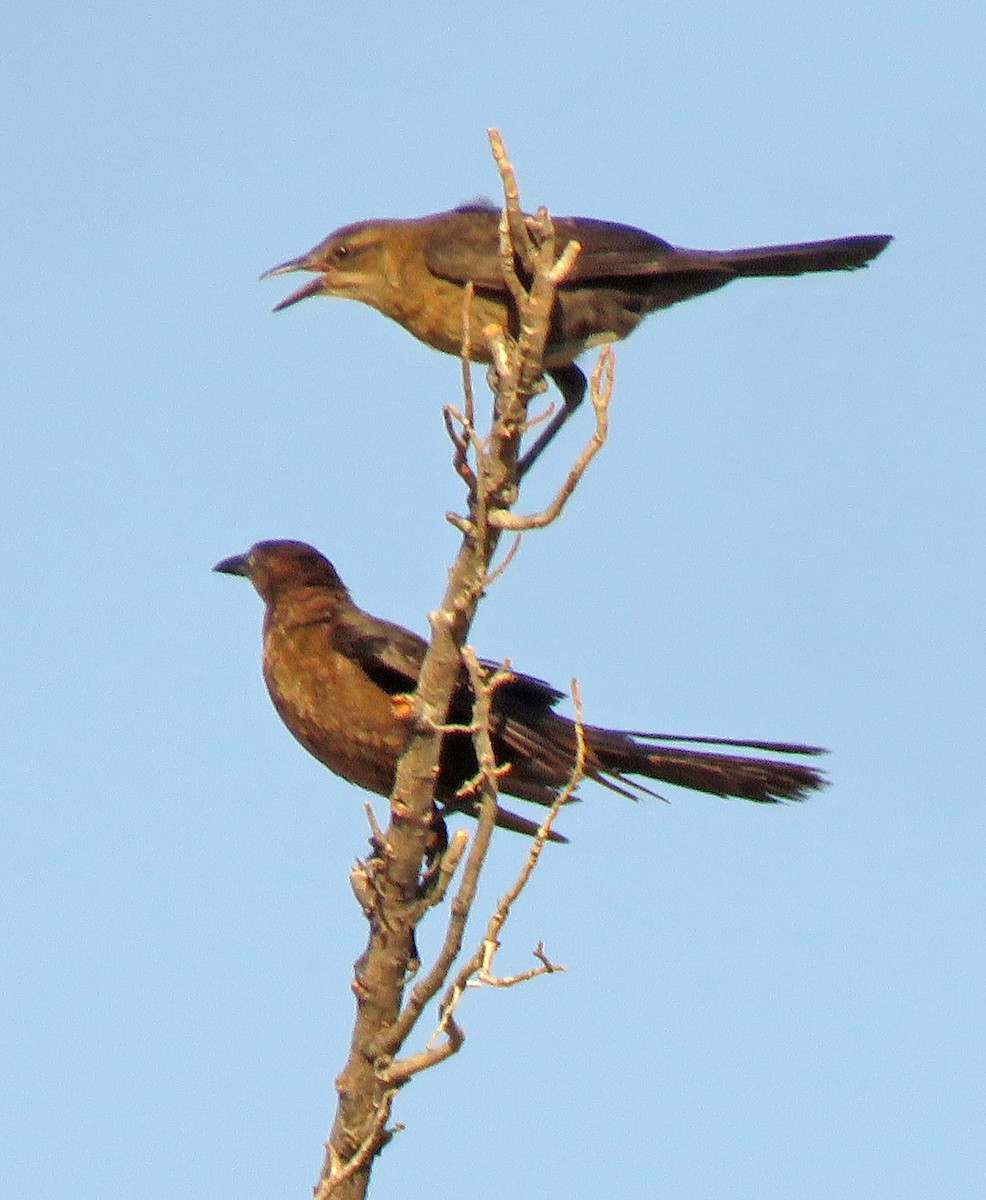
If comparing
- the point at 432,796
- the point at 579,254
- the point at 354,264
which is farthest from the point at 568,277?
the point at 432,796

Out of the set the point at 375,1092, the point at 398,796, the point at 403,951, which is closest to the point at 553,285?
the point at 398,796

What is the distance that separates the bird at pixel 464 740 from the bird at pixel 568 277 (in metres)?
0.85

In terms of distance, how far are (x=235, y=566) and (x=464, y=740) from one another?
166 centimetres

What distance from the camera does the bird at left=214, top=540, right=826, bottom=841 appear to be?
18.9 feet

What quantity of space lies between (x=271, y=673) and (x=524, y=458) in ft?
3.69

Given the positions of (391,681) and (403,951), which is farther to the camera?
(391,681)

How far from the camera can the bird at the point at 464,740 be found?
5754 millimetres

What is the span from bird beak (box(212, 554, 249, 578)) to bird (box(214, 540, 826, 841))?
87cm

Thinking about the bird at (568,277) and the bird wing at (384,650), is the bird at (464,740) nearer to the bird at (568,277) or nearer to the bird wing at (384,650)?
the bird wing at (384,650)

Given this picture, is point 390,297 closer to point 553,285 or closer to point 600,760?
point 600,760

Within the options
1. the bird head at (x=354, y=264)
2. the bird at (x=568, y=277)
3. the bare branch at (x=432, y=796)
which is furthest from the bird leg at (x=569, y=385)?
the bare branch at (x=432, y=796)

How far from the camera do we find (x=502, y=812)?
19.2 feet

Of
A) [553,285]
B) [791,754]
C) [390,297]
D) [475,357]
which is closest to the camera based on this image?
[553,285]

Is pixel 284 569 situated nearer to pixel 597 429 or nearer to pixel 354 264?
pixel 354 264
